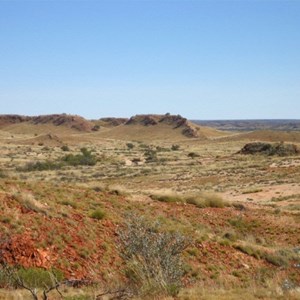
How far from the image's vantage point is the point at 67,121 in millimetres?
156250

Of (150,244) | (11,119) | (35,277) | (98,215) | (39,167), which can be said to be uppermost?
(11,119)

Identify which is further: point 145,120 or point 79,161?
point 145,120

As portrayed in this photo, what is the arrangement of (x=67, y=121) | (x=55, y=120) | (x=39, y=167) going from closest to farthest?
(x=39, y=167)
(x=67, y=121)
(x=55, y=120)

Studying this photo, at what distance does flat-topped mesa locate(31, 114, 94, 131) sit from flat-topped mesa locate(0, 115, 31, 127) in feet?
25.2

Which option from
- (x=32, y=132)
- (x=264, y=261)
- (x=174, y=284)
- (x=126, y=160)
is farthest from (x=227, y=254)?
(x=32, y=132)

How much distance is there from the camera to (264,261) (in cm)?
1378

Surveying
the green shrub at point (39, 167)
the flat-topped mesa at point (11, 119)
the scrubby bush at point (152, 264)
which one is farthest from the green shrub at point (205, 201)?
the flat-topped mesa at point (11, 119)

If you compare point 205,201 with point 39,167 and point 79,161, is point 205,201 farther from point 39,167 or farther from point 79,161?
point 79,161

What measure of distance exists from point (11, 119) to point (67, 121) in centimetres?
2791

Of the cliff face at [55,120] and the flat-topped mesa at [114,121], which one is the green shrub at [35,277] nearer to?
the cliff face at [55,120]

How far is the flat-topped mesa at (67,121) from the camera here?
153 metres

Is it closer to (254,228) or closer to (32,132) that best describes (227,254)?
(254,228)

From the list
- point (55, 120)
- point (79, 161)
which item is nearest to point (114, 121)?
point (55, 120)

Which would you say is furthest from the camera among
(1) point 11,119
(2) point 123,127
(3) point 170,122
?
(1) point 11,119
